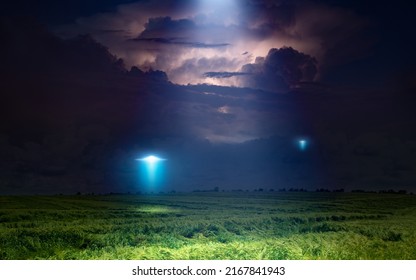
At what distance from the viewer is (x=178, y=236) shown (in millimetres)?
16469

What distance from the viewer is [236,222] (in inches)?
744

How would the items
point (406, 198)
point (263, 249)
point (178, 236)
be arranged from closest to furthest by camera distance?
point (263, 249)
point (178, 236)
point (406, 198)

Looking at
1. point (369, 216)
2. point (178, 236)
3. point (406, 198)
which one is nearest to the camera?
point (178, 236)

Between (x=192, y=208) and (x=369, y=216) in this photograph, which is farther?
(x=192, y=208)

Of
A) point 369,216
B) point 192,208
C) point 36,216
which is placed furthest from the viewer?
point 192,208

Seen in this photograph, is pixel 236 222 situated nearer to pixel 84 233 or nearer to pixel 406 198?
pixel 84 233

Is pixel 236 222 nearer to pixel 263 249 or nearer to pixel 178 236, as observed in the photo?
pixel 178 236

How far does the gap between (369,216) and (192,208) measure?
761cm

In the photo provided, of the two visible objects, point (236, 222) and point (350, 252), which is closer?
point (350, 252)
